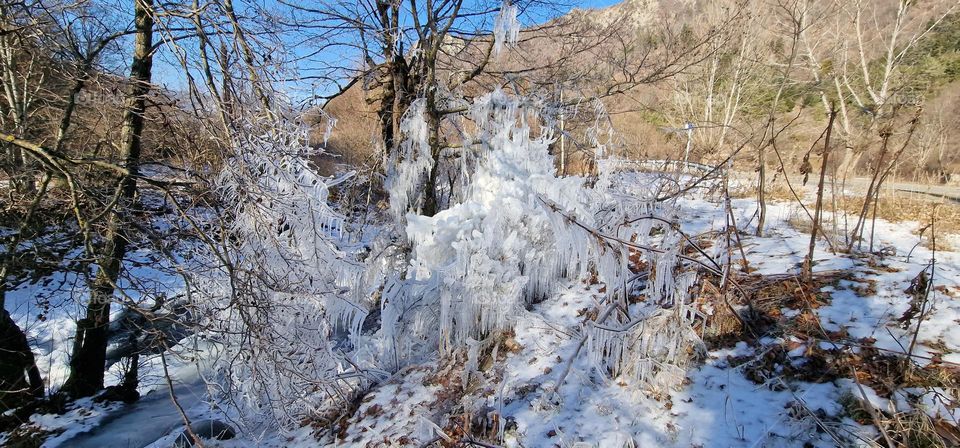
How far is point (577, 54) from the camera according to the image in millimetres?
6098

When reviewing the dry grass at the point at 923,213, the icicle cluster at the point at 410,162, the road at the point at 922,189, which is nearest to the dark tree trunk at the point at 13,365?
the icicle cluster at the point at 410,162

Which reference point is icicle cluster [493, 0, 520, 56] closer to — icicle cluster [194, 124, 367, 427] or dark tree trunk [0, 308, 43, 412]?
icicle cluster [194, 124, 367, 427]

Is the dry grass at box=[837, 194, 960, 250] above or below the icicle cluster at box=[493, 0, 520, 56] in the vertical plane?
below

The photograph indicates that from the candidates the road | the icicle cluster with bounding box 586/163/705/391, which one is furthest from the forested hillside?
the road

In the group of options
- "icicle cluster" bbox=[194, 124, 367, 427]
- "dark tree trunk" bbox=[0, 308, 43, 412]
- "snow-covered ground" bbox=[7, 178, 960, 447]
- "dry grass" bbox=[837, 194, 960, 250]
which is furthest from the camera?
"dark tree trunk" bbox=[0, 308, 43, 412]

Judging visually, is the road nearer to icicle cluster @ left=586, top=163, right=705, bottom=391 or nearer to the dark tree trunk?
icicle cluster @ left=586, top=163, right=705, bottom=391

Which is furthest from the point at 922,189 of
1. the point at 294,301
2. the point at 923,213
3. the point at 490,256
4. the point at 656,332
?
the point at 294,301

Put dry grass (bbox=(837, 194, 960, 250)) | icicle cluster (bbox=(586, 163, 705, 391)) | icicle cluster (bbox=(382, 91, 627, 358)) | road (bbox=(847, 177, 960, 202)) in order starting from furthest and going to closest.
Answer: road (bbox=(847, 177, 960, 202)), dry grass (bbox=(837, 194, 960, 250)), icicle cluster (bbox=(382, 91, 627, 358)), icicle cluster (bbox=(586, 163, 705, 391))

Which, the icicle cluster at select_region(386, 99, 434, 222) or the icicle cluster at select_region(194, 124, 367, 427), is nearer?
the icicle cluster at select_region(194, 124, 367, 427)

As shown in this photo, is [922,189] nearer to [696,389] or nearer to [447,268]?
[696,389]

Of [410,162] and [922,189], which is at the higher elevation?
[410,162]

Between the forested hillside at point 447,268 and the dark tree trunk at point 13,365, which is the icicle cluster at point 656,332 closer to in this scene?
the forested hillside at point 447,268

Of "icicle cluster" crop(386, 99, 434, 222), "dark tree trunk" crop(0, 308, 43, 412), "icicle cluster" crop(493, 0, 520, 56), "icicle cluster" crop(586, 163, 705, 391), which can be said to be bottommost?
"dark tree trunk" crop(0, 308, 43, 412)

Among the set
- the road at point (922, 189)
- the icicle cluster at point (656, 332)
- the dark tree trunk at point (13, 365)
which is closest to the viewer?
the icicle cluster at point (656, 332)
